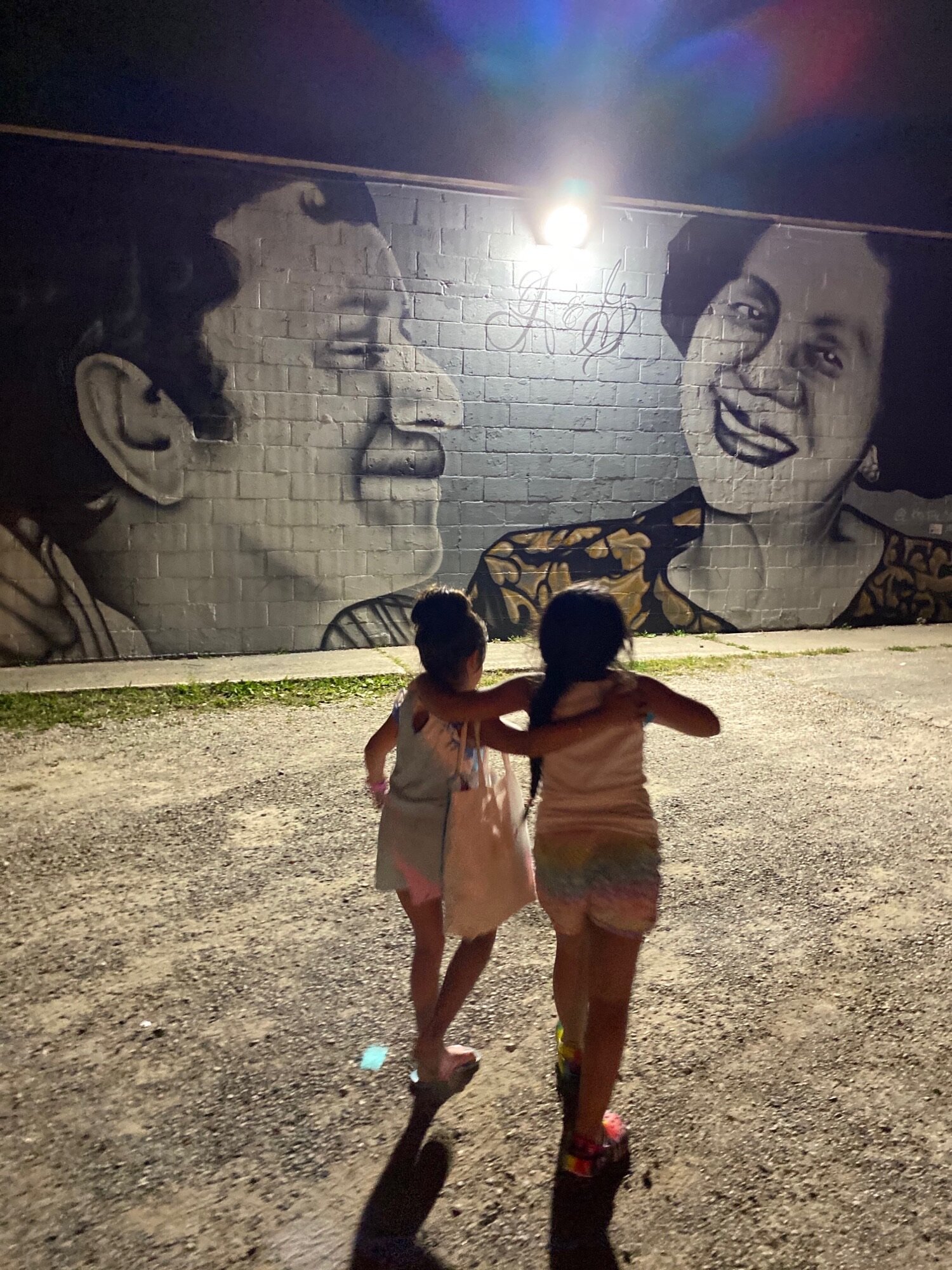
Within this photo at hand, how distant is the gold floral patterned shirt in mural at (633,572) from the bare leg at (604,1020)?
6160 millimetres

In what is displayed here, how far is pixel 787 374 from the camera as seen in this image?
8930 mm

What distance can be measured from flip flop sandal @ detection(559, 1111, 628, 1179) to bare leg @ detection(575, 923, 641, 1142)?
2cm

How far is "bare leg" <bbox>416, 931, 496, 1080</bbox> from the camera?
237cm

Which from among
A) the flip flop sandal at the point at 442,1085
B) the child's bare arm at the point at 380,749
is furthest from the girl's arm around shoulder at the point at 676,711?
the flip flop sandal at the point at 442,1085

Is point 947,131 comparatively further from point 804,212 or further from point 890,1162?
point 890,1162

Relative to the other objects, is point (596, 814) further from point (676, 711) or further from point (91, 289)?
point (91, 289)

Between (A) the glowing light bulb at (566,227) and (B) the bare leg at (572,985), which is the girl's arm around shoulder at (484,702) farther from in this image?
(A) the glowing light bulb at (566,227)

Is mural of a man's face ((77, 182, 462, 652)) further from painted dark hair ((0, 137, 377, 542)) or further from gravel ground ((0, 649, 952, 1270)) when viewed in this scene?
gravel ground ((0, 649, 952, 1270))

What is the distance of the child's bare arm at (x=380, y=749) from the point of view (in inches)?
95.9

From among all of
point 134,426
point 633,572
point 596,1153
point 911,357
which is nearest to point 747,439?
point 633,572

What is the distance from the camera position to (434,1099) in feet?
7.85

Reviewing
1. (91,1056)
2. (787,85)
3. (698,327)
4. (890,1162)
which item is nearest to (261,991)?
(91,1056)
